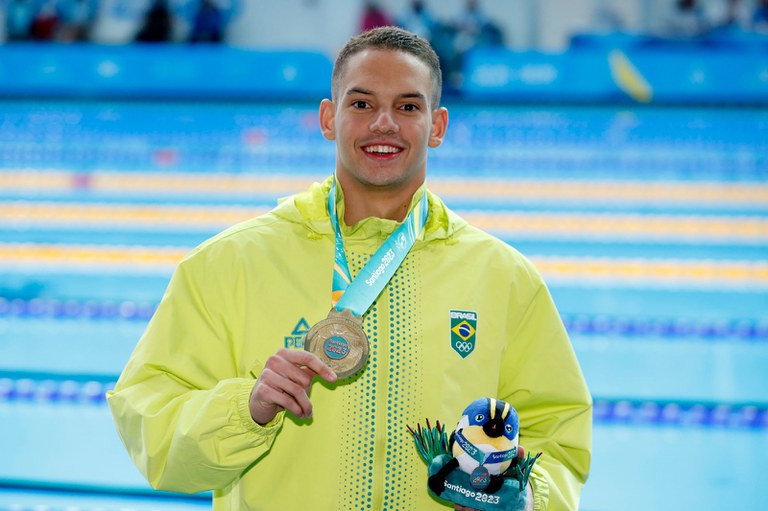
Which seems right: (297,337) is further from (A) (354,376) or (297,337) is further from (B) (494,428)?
(B) (494,428)

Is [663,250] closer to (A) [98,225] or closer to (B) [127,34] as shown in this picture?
(A) [98,225]

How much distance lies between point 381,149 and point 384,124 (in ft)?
0.16

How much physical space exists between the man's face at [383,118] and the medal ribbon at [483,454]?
0.46 metres

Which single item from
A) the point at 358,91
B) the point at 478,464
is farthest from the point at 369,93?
the point at 478,464

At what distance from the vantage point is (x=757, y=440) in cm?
357

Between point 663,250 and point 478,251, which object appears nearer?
point 478,251

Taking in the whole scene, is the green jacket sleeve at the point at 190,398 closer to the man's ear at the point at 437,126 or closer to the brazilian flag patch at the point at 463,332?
the brazilian flag patch at the point at 463,332

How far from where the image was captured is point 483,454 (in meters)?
1.36

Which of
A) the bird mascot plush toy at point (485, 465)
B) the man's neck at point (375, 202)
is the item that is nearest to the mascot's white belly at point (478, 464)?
the bird mascot plush toy at point (485, 465)

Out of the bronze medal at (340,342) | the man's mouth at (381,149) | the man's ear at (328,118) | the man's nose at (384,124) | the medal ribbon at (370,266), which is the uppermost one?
the man's ear at (328,118)

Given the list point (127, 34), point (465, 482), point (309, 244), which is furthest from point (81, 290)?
point (127, 34)

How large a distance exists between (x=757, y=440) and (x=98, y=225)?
465 centimetres

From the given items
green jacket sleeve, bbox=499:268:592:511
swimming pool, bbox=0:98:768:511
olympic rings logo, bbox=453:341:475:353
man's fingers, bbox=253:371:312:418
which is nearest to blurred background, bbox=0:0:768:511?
swimming pool, bbox=0:98:768:511

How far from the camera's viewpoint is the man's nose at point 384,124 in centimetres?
154
